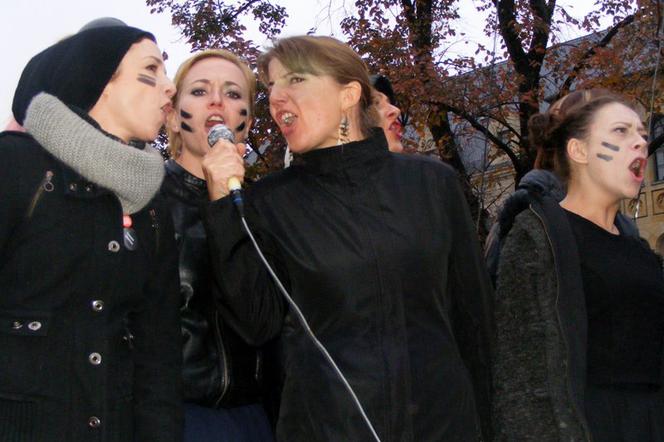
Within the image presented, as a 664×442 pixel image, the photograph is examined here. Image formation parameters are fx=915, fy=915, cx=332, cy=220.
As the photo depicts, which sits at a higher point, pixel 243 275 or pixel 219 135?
pixel 219 135

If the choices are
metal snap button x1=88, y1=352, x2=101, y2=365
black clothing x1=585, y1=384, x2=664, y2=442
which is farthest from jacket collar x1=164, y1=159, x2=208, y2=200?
black clothing x1=585, y1=384, x2=664, y2=442

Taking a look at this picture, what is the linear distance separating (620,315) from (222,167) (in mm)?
1635

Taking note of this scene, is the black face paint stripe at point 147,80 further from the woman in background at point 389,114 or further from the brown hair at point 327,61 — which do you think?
the woman in background at point 389,114

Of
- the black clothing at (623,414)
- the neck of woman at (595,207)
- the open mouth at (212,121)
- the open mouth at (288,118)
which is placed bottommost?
the black clothing at (623,414)

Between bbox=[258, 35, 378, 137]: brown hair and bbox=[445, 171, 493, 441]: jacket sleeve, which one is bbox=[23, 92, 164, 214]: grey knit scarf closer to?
bbox=[258, 35, 378, 137]: brown hair

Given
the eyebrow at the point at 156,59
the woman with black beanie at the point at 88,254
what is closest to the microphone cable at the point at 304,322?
the woman with black beanie at the point at 88,254

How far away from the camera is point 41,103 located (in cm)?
261

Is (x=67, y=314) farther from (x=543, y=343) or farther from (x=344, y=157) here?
(x=543, y=343)

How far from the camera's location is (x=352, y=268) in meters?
2.96

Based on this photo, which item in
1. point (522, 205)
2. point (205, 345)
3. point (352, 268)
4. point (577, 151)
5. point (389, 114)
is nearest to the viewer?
point (352, 268)

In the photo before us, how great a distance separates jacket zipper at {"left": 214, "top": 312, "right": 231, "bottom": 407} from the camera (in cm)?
326

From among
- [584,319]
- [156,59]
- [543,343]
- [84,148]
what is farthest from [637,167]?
[84,148]

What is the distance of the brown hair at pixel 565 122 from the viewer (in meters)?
3.99

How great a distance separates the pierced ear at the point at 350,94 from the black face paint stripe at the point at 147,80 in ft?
2.38
